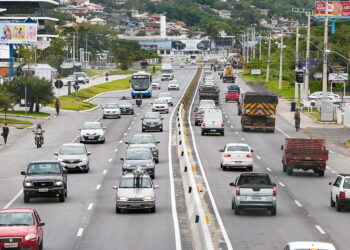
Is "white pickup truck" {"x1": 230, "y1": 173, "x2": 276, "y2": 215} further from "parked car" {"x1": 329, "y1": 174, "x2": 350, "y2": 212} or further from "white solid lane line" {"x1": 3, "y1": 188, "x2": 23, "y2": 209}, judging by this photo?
"white solid lane line" {"x1": 3, "y1": 188, "x2": 23, "y2": 209}

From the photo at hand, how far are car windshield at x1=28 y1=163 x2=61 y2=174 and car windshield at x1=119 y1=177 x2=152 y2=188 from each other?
4.48 m

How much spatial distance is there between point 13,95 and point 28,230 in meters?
60.0

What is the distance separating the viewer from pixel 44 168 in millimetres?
33219

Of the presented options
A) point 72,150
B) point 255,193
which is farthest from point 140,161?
point 255,193

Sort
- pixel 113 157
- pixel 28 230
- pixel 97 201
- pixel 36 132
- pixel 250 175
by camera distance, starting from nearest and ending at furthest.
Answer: pixel 28 230
pixel 250 175
pixel 97 201
pixel 113 157
pixel 36 132

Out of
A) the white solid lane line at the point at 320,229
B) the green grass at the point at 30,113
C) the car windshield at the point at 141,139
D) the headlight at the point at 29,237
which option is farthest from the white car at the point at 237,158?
the green grass at the point at 30,113

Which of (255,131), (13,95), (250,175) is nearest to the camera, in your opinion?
(250,175)

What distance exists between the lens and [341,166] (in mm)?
47688

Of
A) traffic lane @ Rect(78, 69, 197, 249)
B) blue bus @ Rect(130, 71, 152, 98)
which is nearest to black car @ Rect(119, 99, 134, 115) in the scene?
blue bus @ Rect(130, 71, 152, 98)

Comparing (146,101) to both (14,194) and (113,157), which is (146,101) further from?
(14,194)

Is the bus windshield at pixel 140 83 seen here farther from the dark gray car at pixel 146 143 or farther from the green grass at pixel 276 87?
the dark gray car at pixel 146 143

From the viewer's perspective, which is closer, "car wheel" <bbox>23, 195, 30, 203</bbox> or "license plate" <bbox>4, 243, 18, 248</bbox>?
"license plate" <bbox>4, 243, 18, 248</bbox>

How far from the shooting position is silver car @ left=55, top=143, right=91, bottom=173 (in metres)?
42.2

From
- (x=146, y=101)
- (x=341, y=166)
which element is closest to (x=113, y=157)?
(x=341, y=166)
